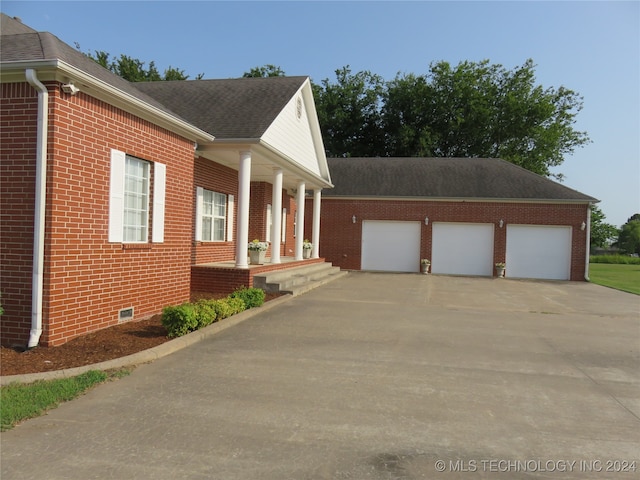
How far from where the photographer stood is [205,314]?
7629 millimetres

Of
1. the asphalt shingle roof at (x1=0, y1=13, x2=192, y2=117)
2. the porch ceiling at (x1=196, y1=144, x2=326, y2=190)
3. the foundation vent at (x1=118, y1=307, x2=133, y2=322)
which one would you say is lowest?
the foundation vent at (x1=118, y1=307, x2=133, y2=322)

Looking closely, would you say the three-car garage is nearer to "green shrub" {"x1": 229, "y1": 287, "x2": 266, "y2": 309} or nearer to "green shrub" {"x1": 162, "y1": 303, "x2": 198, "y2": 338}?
"green shrub" {"x1": 229, "y1": 287, "x2": 266, "y2": 309}

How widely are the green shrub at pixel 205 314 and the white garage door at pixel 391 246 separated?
1545 cm

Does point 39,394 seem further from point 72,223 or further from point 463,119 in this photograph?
point 463,119

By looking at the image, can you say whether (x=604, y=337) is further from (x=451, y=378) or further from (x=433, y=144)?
(x=433, y=144)

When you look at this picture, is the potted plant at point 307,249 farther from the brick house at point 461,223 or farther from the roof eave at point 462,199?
the roof eave at point 462,199

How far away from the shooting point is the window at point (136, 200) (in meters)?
8.02

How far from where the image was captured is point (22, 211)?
6363 mm

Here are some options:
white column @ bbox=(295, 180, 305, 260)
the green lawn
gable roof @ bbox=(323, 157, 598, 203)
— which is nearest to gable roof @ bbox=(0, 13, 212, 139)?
white column @ bbox=(295, 180, 305, 260)

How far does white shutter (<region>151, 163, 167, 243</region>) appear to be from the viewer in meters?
8.53

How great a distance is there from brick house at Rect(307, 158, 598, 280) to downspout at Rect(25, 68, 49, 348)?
688 inches

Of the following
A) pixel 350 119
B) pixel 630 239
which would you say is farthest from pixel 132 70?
pixel 630 239

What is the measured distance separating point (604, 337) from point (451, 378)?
453 cm

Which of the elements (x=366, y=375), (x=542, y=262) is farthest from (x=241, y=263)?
(x=542, y=262)
